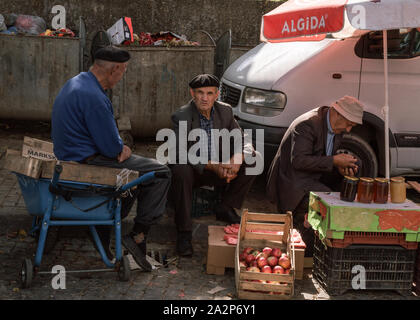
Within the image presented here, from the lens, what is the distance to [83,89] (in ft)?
16.8

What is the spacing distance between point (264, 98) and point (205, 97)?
1.21 metres

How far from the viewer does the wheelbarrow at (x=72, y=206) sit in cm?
488

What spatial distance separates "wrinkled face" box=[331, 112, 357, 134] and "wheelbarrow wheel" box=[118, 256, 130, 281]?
2.29 metres

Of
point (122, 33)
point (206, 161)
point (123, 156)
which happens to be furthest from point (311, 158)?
point (122, 33)

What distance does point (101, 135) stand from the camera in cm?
514

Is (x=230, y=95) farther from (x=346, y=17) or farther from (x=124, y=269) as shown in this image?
(x=124, y=269)

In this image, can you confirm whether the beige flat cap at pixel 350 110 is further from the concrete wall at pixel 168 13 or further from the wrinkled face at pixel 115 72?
the concrete wall at pixel 168 13

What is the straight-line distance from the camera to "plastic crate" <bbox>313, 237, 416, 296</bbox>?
5.22 meters

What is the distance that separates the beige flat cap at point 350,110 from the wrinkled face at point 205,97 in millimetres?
1170

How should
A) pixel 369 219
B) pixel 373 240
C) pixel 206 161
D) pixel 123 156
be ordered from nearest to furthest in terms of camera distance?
pixel 369 219 → pixel 373 240 → pixel 123 156 → pixel 206 161

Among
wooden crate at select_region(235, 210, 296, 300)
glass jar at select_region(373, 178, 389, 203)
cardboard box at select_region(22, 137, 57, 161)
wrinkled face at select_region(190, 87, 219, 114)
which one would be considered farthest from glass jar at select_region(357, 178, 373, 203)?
cardboard box at select_region(22, 137, 57, 161)

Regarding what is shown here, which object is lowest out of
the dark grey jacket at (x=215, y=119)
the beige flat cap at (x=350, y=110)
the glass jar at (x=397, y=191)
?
the glass jar at (x=397, y=191)

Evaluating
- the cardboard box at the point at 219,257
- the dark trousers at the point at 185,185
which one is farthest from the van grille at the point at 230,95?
the cardboard box at the point at 219,257

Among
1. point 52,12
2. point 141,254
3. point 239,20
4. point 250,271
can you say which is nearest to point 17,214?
point 141,254
